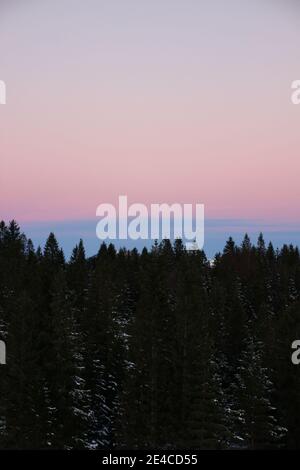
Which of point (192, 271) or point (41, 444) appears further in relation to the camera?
point (192, 271)

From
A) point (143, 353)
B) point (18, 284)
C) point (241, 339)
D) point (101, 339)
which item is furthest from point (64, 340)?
point (241, 339)

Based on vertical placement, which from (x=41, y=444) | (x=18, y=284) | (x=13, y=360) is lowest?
(x=41, y=444)

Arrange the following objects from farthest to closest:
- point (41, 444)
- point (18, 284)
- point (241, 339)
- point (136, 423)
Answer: point (241, 339) < point (18, 284) < point (136, 423) < point (41, 444)

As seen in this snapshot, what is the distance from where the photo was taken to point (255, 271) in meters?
93.2

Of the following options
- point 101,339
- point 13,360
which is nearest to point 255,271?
point 101,339

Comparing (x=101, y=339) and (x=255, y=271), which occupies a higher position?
(x=255, y=271)

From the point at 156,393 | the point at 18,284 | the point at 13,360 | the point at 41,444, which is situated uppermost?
the point at 18,284

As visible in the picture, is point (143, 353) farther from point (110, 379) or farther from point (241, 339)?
point (241, 339)

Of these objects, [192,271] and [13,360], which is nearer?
[13,360]

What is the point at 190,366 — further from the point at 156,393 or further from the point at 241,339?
the point at 241,339

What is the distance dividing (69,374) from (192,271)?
33.7 meters

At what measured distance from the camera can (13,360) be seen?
35438 millimetres

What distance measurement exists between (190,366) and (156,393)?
10.1ft
